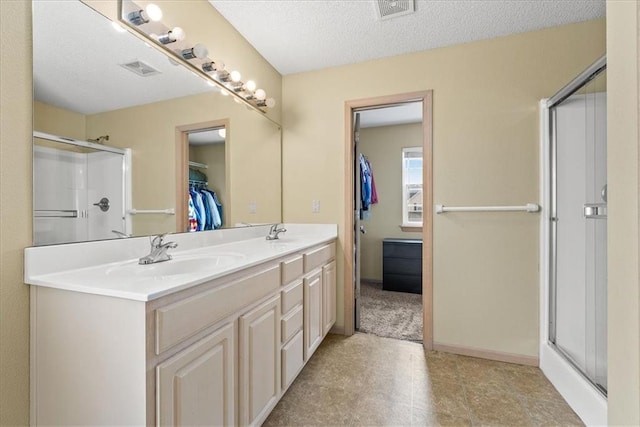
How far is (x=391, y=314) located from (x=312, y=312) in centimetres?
127

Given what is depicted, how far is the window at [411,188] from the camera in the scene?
13.3 ft

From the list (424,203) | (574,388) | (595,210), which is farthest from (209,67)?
(574,388)

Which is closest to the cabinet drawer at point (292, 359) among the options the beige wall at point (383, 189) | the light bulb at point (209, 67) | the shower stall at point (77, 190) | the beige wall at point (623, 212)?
the shower stall at point (77, 190)

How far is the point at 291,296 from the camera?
1573 mm

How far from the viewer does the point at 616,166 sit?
1.66 feet

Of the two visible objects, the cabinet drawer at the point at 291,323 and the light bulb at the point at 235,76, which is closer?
the cabinet drawer at the point at 291,323

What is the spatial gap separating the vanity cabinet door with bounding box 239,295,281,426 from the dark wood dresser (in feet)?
8.14

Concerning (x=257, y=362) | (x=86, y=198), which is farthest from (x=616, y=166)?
(x=86, y=198)

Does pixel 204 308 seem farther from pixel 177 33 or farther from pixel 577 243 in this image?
pixel 577 243

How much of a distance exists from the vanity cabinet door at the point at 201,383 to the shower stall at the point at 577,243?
64.1 inches

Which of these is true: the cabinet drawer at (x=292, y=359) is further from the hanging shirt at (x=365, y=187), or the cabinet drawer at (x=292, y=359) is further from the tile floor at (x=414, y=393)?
the hanging shirt at (x=365, y=187)

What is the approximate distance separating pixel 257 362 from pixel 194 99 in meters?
1.45

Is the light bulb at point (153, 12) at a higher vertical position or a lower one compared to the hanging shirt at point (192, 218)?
→ higher

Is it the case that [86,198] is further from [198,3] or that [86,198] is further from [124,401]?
[198,3]
